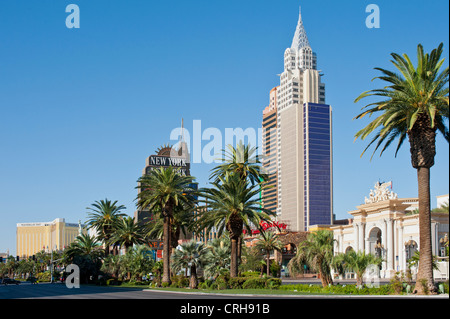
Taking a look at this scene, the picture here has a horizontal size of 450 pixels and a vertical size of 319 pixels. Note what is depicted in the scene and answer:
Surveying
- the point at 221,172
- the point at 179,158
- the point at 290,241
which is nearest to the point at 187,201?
the point at 221,172

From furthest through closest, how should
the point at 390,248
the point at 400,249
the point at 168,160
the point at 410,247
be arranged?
the point at 168,160 < the point at 390,248 < the point at 400,249 < the point at 410,247

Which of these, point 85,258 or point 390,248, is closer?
point 390,248

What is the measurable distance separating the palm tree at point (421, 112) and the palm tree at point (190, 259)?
1038 inches

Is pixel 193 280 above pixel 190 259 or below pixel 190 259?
below

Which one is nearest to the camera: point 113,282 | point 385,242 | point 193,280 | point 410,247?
point 193,280

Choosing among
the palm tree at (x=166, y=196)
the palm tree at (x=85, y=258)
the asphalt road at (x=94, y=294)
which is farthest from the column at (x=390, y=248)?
the palm tree at (x=85, y=258)

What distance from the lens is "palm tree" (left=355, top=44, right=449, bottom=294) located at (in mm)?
37156

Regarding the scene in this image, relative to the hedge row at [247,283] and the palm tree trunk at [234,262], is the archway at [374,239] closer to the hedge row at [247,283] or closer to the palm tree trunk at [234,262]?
the palm tree trunk at [234,262]

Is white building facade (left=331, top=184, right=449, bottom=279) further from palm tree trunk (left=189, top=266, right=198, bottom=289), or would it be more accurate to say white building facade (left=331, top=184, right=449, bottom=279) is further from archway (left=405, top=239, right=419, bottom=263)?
palm tree trunk (left=189, top=266, right=198, bottom=289)

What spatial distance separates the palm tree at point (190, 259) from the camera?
58.5 meters

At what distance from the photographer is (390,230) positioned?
88688mm

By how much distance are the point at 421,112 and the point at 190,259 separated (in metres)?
30.7

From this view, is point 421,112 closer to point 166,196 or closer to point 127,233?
point 166,196

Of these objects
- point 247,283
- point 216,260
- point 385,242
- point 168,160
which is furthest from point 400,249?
point 168,160
